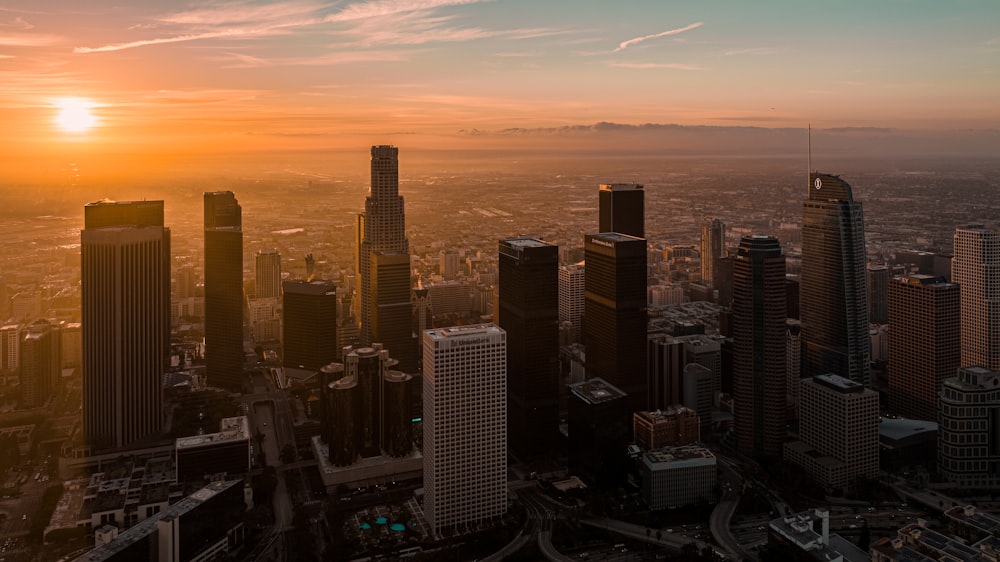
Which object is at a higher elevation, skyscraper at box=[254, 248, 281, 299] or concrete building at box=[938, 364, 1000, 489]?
skyscraper at box=[254, 248, 281, 299]

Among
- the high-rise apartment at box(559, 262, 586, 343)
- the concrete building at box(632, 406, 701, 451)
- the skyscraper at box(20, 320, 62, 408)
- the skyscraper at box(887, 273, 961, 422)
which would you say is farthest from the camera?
the high-rise apartment at box(559, 262, 586, 343)

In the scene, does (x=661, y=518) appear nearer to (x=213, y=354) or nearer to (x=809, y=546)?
(x=809, y=546)

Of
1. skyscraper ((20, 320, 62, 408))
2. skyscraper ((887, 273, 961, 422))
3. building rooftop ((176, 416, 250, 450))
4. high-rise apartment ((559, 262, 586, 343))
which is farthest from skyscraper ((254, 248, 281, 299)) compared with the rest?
skyscraper ((887, 273, 961, 422))

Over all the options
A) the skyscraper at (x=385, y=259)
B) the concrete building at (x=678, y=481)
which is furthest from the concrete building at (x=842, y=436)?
the skyscraper at (x=385, y=259)

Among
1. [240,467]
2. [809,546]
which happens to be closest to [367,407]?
[240,467]

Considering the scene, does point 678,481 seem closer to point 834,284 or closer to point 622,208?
point 834,284

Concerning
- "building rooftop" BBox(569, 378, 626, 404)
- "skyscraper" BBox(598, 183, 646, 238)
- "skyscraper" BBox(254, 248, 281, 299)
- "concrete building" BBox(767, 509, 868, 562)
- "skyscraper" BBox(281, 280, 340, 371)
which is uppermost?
"skyscraper" BBox(598, 183, 646, 238)

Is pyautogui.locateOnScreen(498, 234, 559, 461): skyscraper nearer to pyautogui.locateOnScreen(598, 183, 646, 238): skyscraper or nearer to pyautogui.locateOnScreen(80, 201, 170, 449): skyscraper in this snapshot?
pyautogui.locateOnScreen(598, 183, 646, 238): skyscraper
